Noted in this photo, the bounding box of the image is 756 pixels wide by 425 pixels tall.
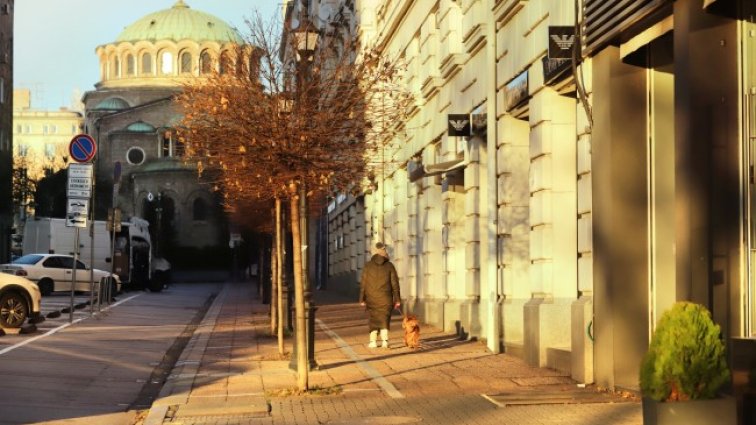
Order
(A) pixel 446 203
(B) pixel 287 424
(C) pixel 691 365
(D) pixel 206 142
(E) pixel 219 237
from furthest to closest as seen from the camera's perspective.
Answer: (E) pixel 219 237 → (A) pixel 446 203 → (D) pixel 206 142 → (B) pixel 287 424 → (C) pixel 691 365

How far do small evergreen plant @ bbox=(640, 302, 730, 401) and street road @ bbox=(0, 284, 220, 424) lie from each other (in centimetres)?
661

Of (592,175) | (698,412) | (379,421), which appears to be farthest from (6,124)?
(698,412)

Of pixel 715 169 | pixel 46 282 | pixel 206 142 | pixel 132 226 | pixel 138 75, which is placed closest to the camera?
pixel 715 169

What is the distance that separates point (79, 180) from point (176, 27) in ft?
330

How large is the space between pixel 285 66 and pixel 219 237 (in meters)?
91.2

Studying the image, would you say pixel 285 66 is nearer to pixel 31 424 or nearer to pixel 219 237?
pixel 31 424

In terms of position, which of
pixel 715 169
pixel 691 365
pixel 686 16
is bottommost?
pixel 691 365

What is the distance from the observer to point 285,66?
16656 millimetres

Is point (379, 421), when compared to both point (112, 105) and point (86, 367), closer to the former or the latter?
point (86, 367)

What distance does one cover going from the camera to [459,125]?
2164 centimetres

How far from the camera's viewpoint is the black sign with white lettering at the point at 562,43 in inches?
568

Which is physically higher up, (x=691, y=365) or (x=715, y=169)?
(x=715, y=169)

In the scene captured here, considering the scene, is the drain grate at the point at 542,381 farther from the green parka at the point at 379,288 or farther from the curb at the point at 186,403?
the green parka at the point at 379,288

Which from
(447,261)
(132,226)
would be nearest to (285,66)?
(447,261)
